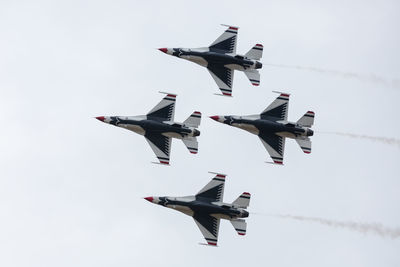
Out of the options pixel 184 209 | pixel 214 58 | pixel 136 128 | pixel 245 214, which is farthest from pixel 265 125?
pixel 136 128

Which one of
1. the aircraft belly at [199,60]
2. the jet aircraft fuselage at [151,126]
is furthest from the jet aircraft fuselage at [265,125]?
the aircraft belly at [199,60]

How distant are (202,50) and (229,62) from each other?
3.23 metres

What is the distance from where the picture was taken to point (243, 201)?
494ft

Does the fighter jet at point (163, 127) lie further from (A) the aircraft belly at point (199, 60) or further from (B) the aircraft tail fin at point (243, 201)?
(B) the aircraft tail fin at point (243, 201)

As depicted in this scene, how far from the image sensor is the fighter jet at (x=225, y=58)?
512 feet

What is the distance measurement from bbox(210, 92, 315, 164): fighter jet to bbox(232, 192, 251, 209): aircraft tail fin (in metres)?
6.61

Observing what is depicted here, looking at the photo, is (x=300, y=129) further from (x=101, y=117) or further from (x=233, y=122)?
(x=101, y=117)

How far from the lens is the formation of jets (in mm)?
151625

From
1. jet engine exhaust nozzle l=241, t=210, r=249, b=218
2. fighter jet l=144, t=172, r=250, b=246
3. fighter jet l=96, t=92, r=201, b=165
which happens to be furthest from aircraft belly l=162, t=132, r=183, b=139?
jet engine exhaust nozzle l=241, t=210, r=249, b=218

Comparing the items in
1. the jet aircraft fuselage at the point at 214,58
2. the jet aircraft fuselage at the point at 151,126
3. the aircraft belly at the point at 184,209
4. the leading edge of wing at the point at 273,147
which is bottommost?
the aircraft belly at the point at 184,209

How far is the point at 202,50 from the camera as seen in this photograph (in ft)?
516

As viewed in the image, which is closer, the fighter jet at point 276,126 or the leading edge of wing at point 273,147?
the fighter jet at point 276,126

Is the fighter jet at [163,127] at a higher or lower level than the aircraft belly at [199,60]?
lower

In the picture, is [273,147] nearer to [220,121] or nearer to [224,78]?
[220,121]
